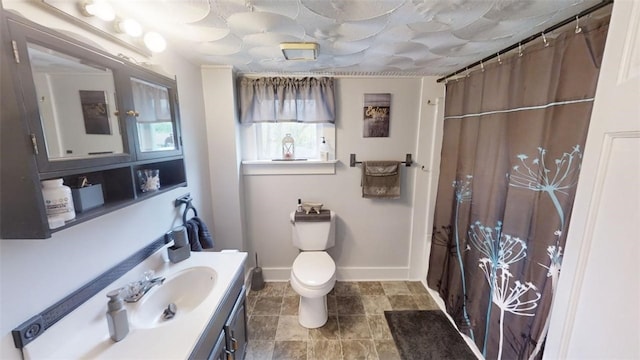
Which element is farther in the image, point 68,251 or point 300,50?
point 300,50

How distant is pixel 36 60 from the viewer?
65 cm

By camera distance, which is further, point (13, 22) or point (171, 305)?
point (171, 305)

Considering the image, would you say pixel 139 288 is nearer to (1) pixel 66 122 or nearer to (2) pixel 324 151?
(1) pixel 66 122

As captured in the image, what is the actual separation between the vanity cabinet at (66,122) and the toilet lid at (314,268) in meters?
1.15

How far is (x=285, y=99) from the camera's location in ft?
6.89

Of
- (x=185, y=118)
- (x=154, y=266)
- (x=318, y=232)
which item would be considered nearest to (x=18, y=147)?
(x=154, y=266)

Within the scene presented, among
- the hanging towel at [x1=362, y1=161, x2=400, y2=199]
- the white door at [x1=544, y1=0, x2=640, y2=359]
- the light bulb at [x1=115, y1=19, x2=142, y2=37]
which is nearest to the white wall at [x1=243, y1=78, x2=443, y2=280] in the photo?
the hanging towel at [x1=362, y1=161, x2=400, y2=199]

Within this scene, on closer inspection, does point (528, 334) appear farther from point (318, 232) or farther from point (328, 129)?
point (328, 129)

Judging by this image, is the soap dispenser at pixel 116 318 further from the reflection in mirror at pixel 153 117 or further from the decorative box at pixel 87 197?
the reflection in mirror at pixel 153 117

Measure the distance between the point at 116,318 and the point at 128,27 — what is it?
1189 millimetres

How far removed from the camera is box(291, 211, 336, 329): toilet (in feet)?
5.75

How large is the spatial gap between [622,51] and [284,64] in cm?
171

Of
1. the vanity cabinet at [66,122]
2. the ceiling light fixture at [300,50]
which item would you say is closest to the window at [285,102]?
the ceiling light fixture at [300,50]

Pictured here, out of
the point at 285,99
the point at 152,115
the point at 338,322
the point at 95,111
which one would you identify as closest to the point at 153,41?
the point at 152,115
